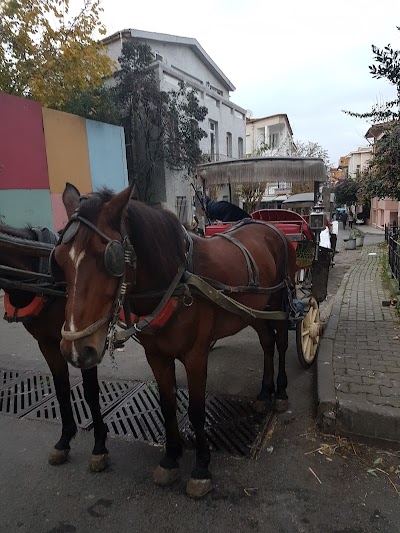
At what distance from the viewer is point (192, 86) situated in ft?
52.4

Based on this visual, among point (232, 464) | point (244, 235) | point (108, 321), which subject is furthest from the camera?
point (244, 235)

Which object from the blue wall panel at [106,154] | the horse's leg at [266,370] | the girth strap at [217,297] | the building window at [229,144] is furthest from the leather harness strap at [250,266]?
the building window at [229,144]

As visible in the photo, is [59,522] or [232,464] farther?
[232,464]

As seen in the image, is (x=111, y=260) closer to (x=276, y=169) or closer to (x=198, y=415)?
(x=198, y=415)

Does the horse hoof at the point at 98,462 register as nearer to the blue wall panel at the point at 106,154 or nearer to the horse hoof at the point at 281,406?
the horse hoof at the point at 281,406

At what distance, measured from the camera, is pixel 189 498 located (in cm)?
232

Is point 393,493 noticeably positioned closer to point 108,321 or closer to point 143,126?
point 108,321

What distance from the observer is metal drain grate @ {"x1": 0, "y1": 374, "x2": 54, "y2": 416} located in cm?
356

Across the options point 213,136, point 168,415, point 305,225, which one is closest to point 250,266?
point 168,415

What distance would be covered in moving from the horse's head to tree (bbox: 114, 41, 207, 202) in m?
12.8

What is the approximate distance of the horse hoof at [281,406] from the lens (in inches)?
131

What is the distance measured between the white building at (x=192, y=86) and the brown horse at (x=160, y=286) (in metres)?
12.6

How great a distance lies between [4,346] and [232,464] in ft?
Answer: 13.6

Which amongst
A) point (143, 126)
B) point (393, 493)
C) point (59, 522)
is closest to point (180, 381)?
point (59, 522)
